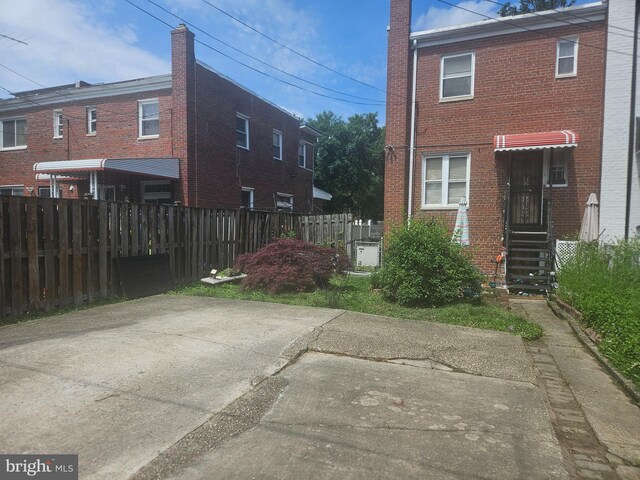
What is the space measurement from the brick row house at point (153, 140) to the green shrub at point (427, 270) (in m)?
8.75

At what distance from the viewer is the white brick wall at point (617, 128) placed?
10.0 m

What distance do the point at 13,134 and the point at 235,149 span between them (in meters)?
10.2

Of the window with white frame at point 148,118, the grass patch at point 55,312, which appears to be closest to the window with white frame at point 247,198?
the window with white frame at point 148,118

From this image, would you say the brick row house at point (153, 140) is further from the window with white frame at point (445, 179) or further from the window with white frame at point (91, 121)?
the window with white frame at point (445, 179)

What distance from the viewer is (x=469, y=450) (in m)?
2.79

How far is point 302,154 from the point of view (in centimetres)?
2264

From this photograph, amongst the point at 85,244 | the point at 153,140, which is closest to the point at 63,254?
the point at 85,244

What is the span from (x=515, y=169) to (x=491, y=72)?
9.03 feet

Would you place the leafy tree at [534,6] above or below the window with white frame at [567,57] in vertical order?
above

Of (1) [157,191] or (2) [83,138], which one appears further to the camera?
(2) [83,138]

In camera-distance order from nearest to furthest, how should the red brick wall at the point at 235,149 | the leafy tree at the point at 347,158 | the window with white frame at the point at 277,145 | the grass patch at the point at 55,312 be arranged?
1. the grass patch at the point at 55,312
2. the red brick wall at the point at 235,149
3. the window with white frame at the point at 277,145
4. the leafy tree at the point at 347,158

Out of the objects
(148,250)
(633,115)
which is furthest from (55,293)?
(633,115)

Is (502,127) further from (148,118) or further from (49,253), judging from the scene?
(148,118)

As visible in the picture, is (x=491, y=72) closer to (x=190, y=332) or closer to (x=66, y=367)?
(x=190, y=332)
